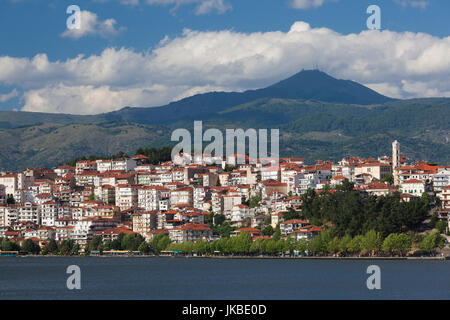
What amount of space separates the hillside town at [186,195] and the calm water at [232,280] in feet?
45.4

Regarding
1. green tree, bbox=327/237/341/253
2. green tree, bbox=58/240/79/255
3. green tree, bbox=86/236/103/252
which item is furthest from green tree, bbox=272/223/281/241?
green tree, bbox=58/240/79/255

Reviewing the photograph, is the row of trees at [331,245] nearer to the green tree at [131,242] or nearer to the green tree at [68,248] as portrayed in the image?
the green tree at [131,242]

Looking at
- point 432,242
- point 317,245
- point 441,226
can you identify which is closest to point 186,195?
point 317,245

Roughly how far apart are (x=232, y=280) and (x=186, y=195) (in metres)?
51.1

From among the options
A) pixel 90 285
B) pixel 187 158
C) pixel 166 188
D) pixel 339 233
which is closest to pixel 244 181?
pixel 166 188

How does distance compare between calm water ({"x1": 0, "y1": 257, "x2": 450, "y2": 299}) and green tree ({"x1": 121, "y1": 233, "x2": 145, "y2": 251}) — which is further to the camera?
Result: green tree ({"x1": 121, "y1": 233, "x2": 145, "y2": 251})

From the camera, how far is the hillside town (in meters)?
94.9

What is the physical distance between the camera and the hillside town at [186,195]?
9488 centimetres

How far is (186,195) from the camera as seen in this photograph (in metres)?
111

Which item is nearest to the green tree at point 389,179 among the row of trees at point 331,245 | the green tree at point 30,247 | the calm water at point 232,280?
the row of trees at point 331,245

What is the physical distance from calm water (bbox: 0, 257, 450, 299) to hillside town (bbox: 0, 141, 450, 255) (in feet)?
45.4

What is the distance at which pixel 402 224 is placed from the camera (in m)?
81.6

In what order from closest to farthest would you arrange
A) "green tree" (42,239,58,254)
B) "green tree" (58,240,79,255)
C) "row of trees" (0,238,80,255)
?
"green tree" (58,240,79,255) < "row of trees" (0,238,80,255) < "green tree" (42,239,58,254)

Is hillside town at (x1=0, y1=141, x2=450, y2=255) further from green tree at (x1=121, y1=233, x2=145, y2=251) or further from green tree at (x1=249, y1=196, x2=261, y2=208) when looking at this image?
green tree at (x1=121, y1=233, x2=145, y2=251)
